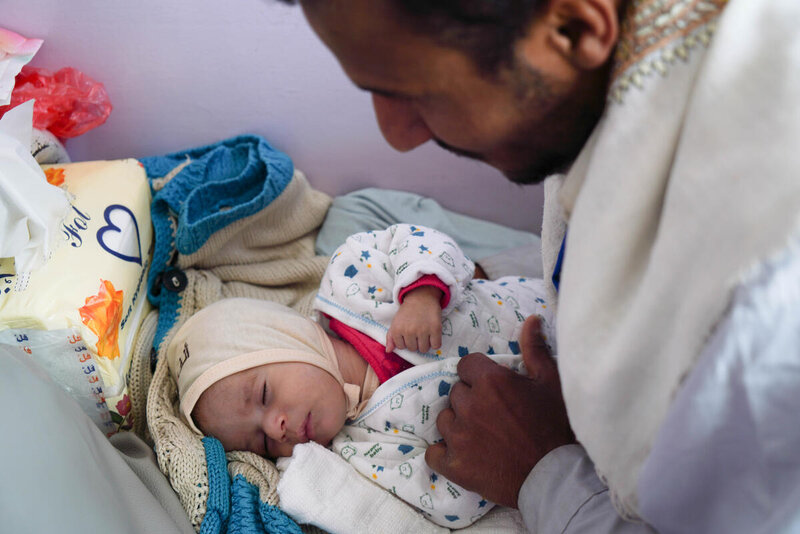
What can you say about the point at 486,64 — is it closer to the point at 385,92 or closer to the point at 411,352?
the point at 385,92

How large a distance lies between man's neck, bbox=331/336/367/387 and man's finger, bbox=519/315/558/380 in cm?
36

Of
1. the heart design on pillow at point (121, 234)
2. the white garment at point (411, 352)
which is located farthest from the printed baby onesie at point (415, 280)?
the heart design on pillow at point (121, 234)

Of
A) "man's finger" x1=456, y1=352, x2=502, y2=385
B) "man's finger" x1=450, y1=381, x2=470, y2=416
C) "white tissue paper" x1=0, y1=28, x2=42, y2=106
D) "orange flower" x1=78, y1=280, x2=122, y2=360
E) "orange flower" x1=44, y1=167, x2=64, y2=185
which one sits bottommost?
"man's finger" x1=450, y1=381, x2=470, y2=416

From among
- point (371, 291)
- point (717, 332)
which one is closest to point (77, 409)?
point (371, 291)

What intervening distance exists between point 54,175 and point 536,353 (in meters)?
0.99

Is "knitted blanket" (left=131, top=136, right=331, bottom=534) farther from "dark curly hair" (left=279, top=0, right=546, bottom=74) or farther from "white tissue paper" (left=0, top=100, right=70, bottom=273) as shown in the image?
"dark curly hair" (left=279, top=0, right=546, bottom=74)

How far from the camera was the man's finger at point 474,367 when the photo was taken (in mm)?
1029

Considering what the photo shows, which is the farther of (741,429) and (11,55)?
(11,55)

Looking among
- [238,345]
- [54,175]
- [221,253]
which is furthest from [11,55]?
[238,345]

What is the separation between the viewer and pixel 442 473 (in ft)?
3.28

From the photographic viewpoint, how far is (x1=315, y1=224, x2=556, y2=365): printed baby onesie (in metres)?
1.18

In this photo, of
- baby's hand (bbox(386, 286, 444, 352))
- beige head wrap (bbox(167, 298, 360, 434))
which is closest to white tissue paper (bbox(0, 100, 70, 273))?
beige head wrap (bbox(167, 298, 360, 434))

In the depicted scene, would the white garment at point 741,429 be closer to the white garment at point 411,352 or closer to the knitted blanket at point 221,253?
the white garment at point 411,352

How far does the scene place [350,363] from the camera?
126cm
